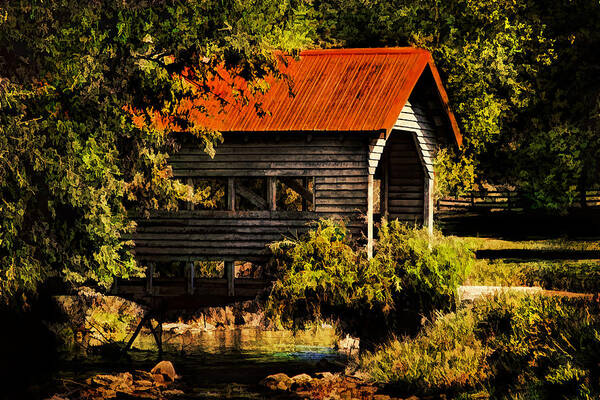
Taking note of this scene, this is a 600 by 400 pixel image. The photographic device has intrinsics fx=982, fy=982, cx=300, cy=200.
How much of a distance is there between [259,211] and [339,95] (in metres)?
3.62

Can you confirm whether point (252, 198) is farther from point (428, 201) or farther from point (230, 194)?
point (428, 201)

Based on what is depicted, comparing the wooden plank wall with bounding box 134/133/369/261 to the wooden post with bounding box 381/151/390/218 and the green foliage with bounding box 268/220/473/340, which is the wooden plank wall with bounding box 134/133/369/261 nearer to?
the green foliage with bounding box 268/220/473/340

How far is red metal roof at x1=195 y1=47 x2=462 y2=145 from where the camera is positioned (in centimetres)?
2431

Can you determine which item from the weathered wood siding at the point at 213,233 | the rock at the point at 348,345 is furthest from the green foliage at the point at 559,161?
the weathered wood siding at the point at 213,233

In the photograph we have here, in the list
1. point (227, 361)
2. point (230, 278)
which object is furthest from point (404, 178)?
point (227, 361)

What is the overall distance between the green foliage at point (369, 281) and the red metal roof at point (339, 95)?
3037 mm

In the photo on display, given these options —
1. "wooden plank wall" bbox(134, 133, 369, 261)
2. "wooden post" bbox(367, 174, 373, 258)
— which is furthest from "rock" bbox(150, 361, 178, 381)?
"wooden post" bbox(367, 174, 373, 258)

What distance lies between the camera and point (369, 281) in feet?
73.3

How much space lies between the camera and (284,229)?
24859 millimetres

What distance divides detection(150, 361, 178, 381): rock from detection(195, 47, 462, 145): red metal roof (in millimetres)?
6312

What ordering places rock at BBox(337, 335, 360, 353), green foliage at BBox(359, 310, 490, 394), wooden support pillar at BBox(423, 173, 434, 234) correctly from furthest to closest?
wooden support pillar at BBox(423, 173, 434, 234), rock at BBox(337, 335, 360, 353), green foliage at BBox(359, 310, 490, 394)

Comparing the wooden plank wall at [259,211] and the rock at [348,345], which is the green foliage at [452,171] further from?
the wooden plank wall at [259,211]

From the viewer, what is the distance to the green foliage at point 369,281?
22.1 meters

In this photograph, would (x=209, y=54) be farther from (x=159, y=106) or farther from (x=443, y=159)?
(x=443, y=159)
